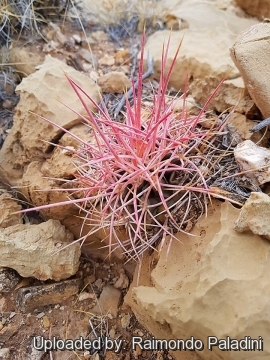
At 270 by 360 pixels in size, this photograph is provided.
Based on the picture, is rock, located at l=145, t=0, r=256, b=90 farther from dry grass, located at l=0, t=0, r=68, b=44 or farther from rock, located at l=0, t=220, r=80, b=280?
rock, located at l=0, t=220, r=80, b=280

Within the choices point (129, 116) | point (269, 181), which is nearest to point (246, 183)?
point (269, 181)

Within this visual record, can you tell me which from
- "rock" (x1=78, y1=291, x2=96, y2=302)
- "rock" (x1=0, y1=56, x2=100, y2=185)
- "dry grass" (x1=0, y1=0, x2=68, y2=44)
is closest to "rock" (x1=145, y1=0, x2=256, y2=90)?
"rock" (x1=0, y1=56, x2=100, y2=185)

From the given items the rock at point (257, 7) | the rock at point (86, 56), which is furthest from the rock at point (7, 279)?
the rock at point (257, 7)

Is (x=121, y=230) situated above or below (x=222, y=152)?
below

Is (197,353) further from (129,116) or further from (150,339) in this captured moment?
(129,116)

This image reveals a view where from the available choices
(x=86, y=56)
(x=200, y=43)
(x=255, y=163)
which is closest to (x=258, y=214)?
(x=255, y=163)

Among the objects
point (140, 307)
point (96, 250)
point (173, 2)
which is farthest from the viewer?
point (173, 2)
